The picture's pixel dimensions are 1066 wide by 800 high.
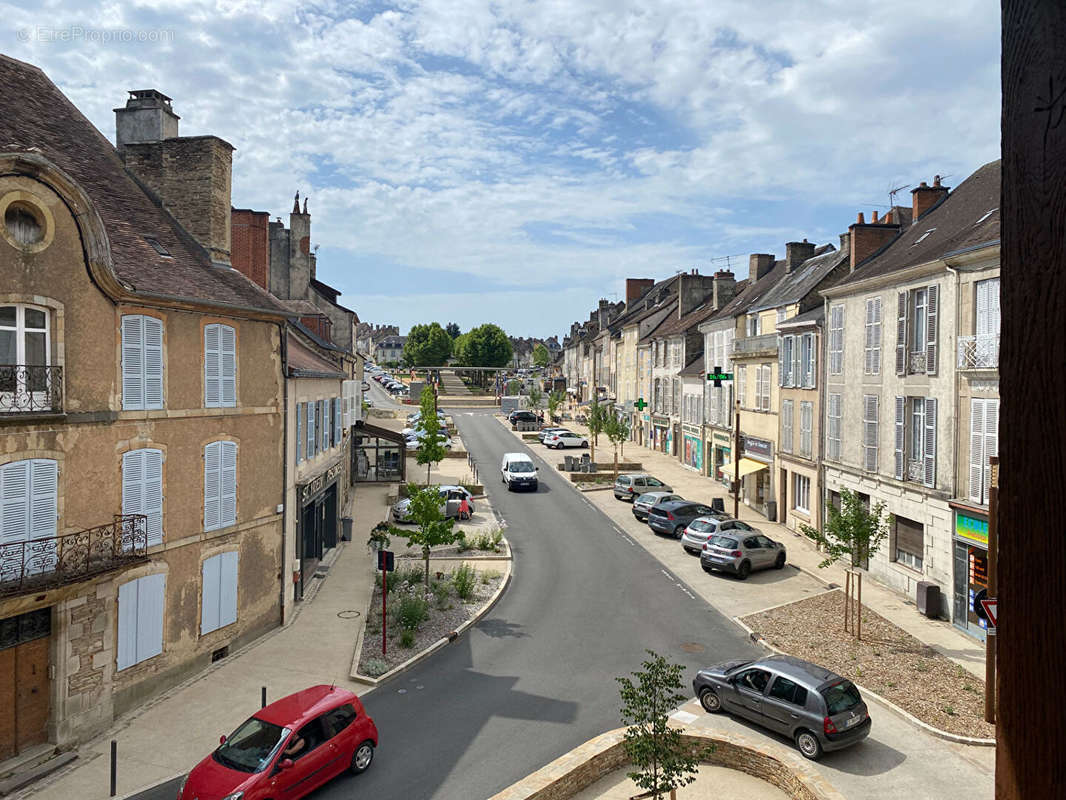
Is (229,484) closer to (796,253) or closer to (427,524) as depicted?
(427,524)

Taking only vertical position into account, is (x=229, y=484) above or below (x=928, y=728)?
above

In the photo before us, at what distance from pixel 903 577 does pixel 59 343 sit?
23.8 meters

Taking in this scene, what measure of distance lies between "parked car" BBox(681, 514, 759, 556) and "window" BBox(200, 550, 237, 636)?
16.8 m

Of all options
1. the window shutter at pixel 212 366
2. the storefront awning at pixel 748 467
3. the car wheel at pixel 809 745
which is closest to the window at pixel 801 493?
the storefront awning at pixel 748 467

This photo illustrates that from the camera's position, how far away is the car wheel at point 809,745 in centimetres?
1348

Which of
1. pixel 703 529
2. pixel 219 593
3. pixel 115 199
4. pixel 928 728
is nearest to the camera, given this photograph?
pixel 928 728

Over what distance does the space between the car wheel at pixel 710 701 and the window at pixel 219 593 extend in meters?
11.5

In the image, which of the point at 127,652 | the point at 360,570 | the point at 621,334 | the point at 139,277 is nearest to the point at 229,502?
the point at 127,652

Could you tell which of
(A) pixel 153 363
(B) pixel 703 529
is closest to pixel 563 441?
(B) pixel 703 529

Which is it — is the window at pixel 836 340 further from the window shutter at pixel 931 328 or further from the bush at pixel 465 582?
the bush at pixel 465 582

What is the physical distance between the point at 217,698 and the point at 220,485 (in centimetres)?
493

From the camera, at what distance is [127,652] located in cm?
1549

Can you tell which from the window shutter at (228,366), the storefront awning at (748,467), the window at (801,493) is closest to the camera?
the window shutter at (228,366)

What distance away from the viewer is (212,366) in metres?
18.0
